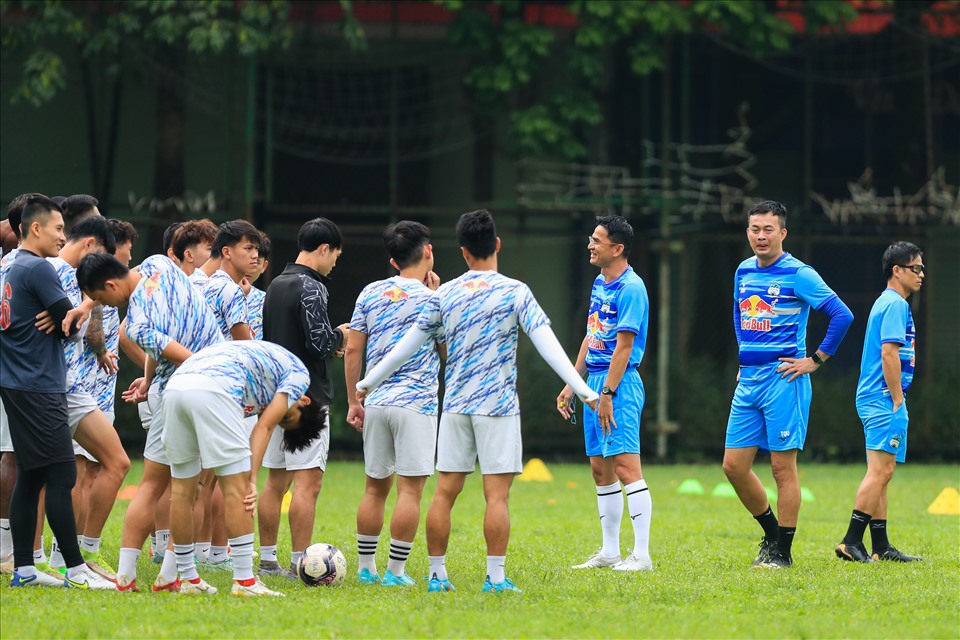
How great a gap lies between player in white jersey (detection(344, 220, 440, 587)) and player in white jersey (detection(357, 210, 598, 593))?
0.21 metres

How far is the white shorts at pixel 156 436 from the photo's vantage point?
7414 mm

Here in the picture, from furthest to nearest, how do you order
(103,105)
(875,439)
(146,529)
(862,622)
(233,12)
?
(103,105) < (233,12) < (875,439) < (146,529) < (862,622)

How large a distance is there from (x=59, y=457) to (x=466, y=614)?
2413 millimetres

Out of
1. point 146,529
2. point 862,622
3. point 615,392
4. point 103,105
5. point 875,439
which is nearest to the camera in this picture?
point 862,622

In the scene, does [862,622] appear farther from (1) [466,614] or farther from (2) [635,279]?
(2) [635,279]

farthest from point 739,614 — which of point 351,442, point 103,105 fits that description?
point 103,105

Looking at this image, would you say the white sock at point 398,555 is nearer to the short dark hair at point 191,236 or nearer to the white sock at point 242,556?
the white sock at point 242,556

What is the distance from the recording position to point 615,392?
858 cm

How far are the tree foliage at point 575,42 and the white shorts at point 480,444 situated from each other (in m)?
11.6

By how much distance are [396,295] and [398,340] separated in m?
0.27

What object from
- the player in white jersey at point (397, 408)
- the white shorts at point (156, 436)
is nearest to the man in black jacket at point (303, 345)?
the player in white jersey at point (397, 408)

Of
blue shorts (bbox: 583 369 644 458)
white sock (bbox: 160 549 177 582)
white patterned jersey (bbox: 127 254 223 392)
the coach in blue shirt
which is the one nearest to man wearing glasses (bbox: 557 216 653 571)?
blue shorts (bbox: 583 369 644 458)

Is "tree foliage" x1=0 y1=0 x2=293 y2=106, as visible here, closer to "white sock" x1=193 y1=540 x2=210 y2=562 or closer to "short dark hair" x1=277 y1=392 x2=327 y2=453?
"white sock" x1=193 y1=540 x2=210 y2=562

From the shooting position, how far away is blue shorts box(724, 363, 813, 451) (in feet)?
28.5
